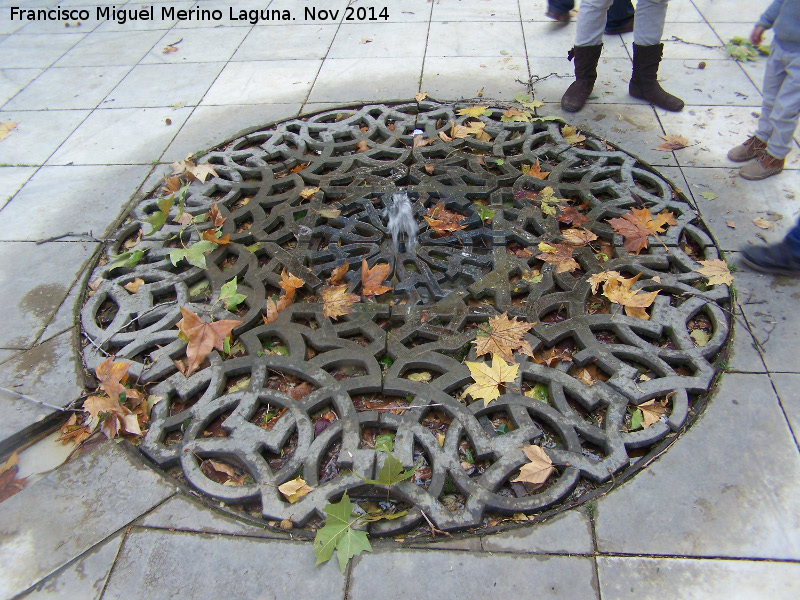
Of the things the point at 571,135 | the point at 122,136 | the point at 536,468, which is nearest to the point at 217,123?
the point at 122,136

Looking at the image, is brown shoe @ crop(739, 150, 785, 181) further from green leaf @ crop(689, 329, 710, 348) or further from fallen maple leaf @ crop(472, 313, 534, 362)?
fallen maple leaf @ crop(472, 313, 534, 362)

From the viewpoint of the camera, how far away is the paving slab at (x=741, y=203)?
2721 mm

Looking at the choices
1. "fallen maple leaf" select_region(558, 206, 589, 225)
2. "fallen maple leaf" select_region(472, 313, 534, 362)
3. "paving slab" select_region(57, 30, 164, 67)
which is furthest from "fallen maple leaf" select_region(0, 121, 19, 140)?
"fallen maple leaf" select_region(558, 206, 589, 225)

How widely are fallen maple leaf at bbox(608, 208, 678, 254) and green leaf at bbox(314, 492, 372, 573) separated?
6.18 feet

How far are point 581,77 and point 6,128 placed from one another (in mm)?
4341

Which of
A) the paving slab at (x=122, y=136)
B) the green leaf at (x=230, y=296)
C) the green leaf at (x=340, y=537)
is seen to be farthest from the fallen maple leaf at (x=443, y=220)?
the paving slab at (x=122, y=136)

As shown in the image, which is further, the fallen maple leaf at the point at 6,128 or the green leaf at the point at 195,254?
the fallen maple leaf at the point at 6,128

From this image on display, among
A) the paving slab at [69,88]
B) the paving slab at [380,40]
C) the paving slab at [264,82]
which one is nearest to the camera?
the paving slab at [264,82]

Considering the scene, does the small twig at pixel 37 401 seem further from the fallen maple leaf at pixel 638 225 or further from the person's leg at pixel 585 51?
the person's leg at pixel 585 51

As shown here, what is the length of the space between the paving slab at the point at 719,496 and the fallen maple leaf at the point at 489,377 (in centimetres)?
54

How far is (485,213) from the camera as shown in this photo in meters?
2.86

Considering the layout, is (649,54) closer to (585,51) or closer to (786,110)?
(585,51)

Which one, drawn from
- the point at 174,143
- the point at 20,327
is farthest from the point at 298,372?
the point at 174,143

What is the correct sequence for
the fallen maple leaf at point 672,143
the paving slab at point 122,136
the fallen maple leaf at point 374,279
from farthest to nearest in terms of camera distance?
the paving slab at point 122,136
the fallen maple leaf at point 672,143
the fallen maple leaf at point 374,279
